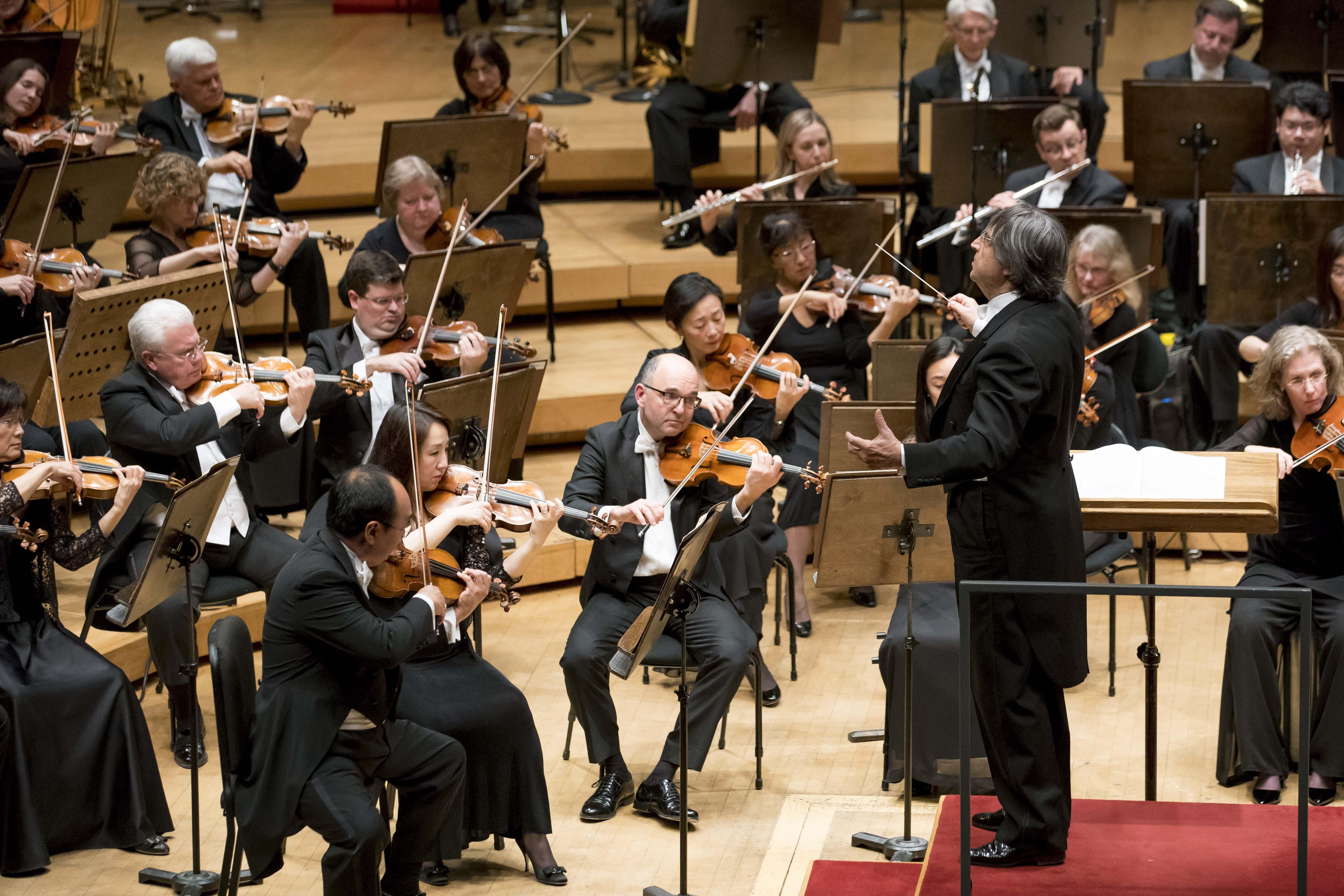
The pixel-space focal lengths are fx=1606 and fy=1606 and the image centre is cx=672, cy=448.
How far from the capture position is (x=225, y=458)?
13.8 ft

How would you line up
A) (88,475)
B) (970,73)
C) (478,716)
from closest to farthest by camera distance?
1. (478,716)
2. (88,475)
3. (970,73)

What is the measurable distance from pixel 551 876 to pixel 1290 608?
1941 mm

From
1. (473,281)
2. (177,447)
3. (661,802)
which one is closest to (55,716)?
(177,447)

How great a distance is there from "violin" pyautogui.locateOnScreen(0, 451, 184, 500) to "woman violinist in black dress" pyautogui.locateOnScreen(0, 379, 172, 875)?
0.01 m

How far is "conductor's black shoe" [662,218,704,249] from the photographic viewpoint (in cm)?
654

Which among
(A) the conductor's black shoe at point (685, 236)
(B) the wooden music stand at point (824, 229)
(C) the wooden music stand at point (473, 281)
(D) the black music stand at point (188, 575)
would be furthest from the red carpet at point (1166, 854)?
(A) the conductor's black shoe at point (685, 236)

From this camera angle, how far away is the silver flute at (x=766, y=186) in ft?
17.7

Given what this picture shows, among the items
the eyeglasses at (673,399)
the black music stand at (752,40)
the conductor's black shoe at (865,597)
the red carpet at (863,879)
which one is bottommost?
the conductor's black shoe at (865,597)

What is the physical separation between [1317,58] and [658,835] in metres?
4.30

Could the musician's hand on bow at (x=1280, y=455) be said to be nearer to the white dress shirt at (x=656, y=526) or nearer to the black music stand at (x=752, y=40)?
the white dress shirt at (x=656, y=526)

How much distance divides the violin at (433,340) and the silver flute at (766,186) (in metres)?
1.10

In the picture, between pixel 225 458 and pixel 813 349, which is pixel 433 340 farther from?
pixel 813 349

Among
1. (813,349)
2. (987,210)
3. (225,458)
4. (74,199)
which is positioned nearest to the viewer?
(225,458)

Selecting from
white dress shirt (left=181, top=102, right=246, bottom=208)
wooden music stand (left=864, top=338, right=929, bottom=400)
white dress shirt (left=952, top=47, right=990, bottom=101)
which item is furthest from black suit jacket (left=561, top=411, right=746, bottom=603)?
white dress shirt (left=952, top=47, right=990, bottom=101)
